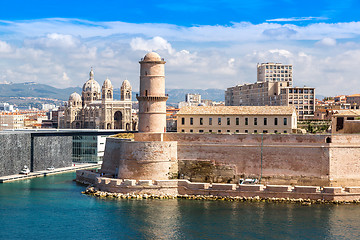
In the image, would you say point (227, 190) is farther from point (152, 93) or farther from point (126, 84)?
point (126, 84)

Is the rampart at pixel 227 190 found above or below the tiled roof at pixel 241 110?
below

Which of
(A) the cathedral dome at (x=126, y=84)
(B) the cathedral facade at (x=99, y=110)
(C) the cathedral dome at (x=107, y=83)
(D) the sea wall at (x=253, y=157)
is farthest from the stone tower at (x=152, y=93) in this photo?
(A) the cathedral dome at (x=126, y=84)

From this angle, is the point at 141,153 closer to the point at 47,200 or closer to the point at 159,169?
the point at 159,169

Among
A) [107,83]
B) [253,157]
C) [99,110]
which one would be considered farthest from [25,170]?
[107,83]

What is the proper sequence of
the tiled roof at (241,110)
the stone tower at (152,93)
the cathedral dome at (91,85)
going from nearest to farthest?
the stone tower at (152,93)
the tiled roof at (241,110)
the cathedral dome at (91,85)

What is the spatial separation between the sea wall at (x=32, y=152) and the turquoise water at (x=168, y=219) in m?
14.1

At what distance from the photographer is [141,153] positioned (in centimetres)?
4788

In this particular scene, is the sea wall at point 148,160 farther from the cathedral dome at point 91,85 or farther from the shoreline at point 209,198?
the cathedral dome at point 91,85

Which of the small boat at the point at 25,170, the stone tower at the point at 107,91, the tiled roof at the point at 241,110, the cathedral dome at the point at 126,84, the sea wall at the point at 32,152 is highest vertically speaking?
the cathedral dome at the point at 126,84

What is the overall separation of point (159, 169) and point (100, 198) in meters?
5.85

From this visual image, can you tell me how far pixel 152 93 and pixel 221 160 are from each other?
913 centimetres

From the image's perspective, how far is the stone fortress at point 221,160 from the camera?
45594 mm

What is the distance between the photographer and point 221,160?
4844 cm

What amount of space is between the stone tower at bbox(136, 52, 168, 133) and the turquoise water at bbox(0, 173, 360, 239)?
360 inches
